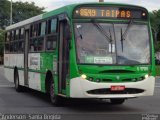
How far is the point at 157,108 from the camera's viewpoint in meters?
14.9

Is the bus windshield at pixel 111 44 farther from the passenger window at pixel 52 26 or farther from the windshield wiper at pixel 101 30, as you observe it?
the passenger window at pixel 52 26

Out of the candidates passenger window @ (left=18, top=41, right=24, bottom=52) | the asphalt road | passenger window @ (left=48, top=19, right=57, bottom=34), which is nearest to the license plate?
the asphalt road

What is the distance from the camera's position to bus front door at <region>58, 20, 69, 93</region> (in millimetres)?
14476

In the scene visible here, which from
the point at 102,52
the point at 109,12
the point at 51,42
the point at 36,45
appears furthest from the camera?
the point at 36,45

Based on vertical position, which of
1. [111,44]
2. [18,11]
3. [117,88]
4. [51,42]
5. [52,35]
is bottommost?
[117,88]

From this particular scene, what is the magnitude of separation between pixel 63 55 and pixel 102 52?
141 centimetres

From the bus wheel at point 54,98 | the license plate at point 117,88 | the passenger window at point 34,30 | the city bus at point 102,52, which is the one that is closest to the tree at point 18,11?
the passenger window at point 34,30

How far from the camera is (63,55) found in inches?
581

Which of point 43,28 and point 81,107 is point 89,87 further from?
point 43,28

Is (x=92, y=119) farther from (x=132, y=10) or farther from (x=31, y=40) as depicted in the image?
(x=31, y=40)

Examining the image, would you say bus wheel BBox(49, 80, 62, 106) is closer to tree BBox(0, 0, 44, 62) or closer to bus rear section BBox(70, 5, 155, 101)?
bus rear section BBox(70, 5, 155, 101)

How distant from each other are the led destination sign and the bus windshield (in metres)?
0.26

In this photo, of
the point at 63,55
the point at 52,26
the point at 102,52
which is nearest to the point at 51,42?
the point at 52,26

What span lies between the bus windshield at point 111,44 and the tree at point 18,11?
8306cm
